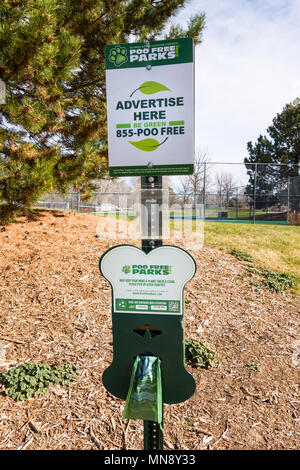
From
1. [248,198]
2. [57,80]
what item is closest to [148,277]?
[57,80]

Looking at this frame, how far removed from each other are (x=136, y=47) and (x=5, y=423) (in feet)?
8.24

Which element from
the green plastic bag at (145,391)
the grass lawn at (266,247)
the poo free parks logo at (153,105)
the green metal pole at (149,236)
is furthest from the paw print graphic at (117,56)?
the grass lawn at (266,247)

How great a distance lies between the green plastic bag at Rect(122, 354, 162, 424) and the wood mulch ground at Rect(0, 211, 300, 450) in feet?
2.69

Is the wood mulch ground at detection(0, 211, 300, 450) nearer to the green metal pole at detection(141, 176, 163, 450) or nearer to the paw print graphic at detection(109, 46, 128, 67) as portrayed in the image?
the green metal pole at detection(141, 176, 163, 450)

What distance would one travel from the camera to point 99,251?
4957mm

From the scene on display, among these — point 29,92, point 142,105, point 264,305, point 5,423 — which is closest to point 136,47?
point 142,105

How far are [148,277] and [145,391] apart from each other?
0.55m

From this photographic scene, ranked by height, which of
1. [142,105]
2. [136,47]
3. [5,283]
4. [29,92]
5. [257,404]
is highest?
[29,92]

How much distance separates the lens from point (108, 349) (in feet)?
9.91

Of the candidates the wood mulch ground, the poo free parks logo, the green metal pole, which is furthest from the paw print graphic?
the wood mulch ground

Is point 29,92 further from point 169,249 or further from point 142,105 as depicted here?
point 169,249

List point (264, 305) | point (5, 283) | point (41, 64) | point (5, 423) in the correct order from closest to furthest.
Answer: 1. point (5, 423)
2. point (41, 64)
3. point (5, 283)
4. point (264, 305)

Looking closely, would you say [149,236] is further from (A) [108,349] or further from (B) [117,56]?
(A) [108,349]

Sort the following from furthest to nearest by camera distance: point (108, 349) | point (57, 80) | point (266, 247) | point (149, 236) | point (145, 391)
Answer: point (266, 247), point (57, 80), point (108, 349), point (149, 236), point (145, 391)
